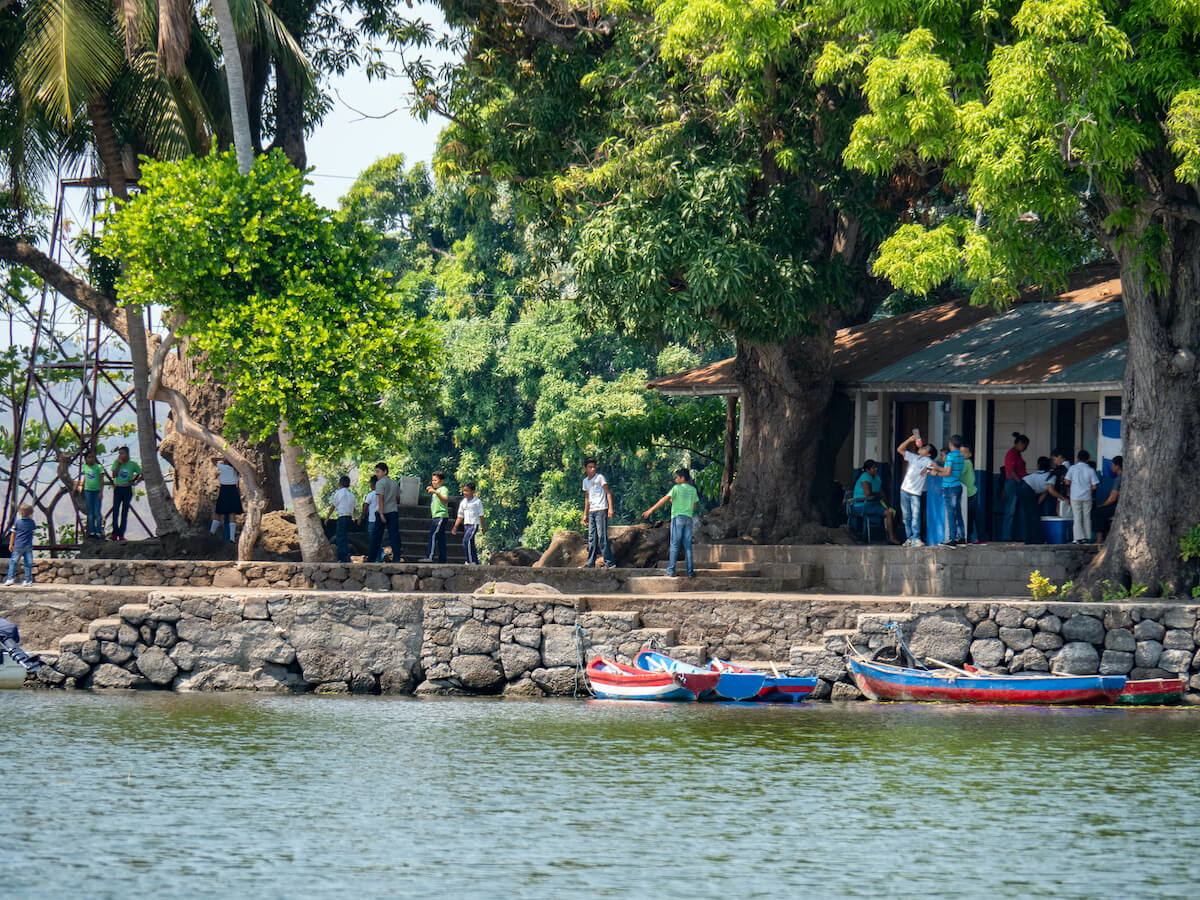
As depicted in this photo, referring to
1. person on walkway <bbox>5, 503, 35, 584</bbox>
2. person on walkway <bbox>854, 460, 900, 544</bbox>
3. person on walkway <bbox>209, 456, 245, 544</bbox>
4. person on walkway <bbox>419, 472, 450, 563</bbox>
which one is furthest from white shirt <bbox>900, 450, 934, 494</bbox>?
person on walkway <bbox>5, 503, 35, 584</bbox>

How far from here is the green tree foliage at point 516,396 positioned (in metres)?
39.7

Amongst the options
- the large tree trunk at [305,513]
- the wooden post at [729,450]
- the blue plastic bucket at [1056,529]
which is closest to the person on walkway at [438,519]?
the large tree trunk at [305,513]

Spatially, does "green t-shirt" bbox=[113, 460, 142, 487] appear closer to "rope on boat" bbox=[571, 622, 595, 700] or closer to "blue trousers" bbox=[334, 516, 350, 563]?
"blue trousers" bbox=[334, 516, 350, 563]

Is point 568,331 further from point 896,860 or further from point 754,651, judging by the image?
point 896,860

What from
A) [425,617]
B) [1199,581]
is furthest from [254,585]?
[1199,581]

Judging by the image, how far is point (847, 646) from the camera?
747 inches

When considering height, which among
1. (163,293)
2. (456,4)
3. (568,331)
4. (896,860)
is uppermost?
(456,4)

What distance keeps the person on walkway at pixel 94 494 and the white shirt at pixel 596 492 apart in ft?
30.6

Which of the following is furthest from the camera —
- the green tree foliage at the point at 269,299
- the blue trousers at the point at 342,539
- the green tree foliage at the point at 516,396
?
the green tree foliage at the point at 516,396

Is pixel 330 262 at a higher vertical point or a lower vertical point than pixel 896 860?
higher

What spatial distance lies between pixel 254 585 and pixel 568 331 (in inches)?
798

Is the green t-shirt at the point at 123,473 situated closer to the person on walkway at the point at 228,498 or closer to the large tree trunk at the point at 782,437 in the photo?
the person on walkway at the point at 228,498

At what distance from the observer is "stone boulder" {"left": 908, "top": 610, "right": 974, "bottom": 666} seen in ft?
62.4

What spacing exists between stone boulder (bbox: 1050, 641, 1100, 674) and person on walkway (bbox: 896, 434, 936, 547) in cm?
314
